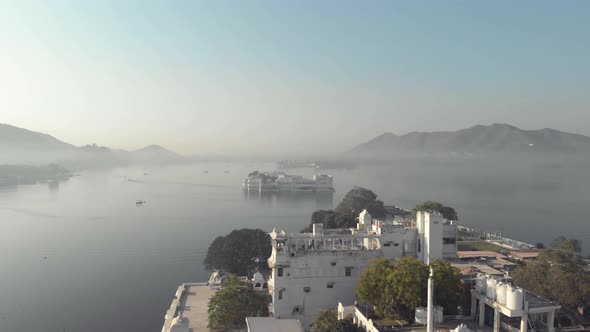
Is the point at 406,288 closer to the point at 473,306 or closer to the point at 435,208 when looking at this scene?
the point at 473,306

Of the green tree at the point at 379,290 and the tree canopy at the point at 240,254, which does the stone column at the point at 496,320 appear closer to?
the green tree at the point at 379,290

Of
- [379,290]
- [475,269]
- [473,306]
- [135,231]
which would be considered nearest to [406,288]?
[379,290]

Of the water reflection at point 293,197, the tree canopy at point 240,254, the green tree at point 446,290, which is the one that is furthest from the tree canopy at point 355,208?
the green tree at point 446,290

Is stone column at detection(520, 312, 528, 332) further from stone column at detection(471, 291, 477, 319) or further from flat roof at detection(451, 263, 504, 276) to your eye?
flat roof at detection(451, 263, 504, 276)

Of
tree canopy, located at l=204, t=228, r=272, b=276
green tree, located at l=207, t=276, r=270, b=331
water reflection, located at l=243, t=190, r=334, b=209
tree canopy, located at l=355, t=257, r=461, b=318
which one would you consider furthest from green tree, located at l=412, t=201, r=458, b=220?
water reflection, located at l=243, t=190, r=334, b=209

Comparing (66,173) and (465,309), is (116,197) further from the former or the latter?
(465,309)
